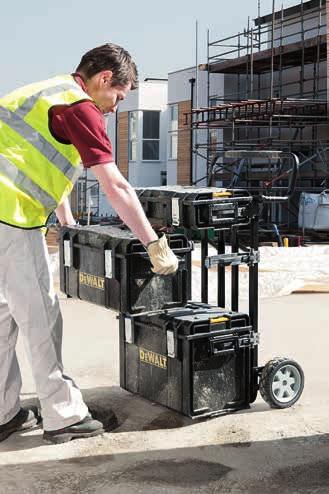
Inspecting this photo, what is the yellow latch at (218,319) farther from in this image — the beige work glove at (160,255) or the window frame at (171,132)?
the window frame at (171,132)

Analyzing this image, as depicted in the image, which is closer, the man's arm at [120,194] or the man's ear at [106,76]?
the man's arm at [120,194]

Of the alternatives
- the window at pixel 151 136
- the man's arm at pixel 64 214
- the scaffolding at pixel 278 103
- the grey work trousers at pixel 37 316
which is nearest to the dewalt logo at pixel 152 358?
the grey work trousers at pixel 37 316

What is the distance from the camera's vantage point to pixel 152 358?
5.11 m

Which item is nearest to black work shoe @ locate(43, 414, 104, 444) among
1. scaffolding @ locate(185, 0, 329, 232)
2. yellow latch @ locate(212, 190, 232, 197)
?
yellow latch @ locate(212, 190, 232, 197)

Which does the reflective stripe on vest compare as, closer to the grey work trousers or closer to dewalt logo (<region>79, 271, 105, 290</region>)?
the grey work trousers

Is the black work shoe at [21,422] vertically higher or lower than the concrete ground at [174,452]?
higher

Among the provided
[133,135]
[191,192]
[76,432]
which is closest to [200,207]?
[191,192]

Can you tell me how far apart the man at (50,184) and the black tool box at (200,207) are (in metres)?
0.43

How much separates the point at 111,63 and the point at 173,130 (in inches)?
1113

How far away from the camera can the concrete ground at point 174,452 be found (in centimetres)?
401

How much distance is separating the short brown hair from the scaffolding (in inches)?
638

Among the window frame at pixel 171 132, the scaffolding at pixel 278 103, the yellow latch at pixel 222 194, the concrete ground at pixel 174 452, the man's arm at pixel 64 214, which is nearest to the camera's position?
the concrete ground at pixel 174 452

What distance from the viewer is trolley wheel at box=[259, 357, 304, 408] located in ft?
16.9

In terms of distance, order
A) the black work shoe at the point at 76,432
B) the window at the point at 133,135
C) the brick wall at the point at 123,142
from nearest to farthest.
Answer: the black work shoe at the point at 76,432
the window at the point at 133,135
the brick wall at the point at 123,142
